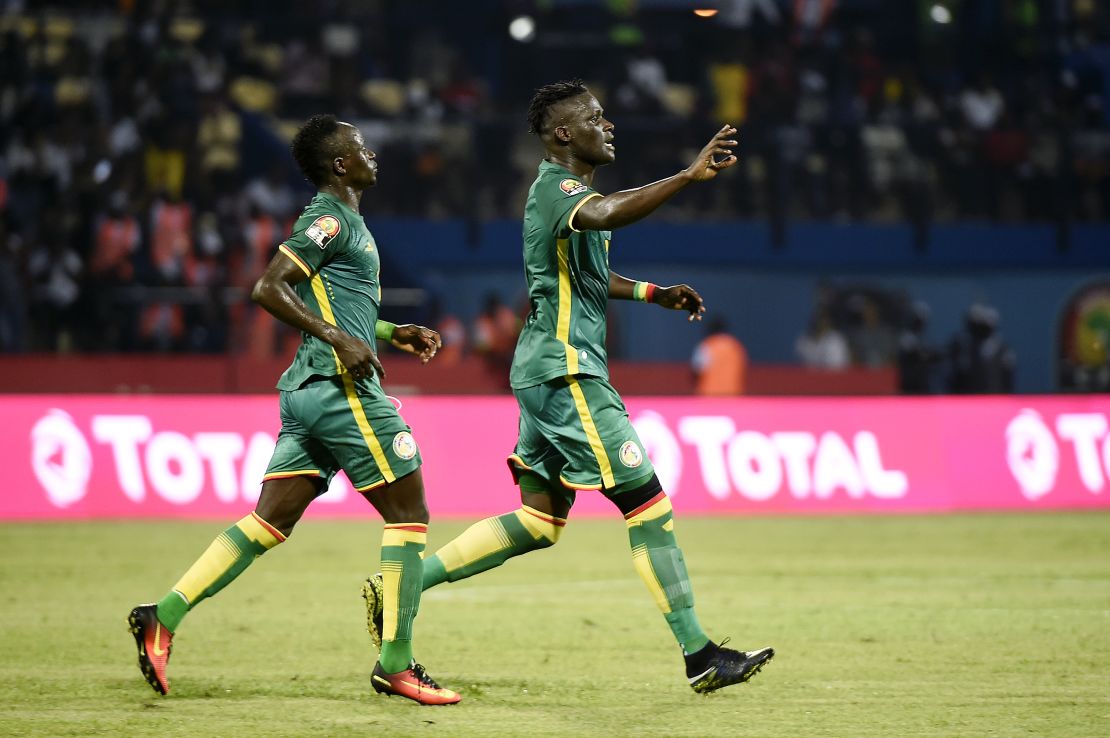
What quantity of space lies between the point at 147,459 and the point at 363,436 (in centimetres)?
926

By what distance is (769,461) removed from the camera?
1630 cm

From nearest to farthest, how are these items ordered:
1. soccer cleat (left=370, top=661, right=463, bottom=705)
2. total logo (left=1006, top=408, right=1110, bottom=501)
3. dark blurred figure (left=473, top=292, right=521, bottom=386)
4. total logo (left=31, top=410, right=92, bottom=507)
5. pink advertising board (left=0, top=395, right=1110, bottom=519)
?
soccer cleat (left=370, top=661, right=463, bottom=705)
total logo (left=31, top=410, right=92, bottom=507)
pink advertising board (left=0, top=395, right=1110, bottom=519)
total logo (left=1006, top=408, right=1110, bottom=501)
dark blurred figure (left=473, top=292, right=521, bottom=386)

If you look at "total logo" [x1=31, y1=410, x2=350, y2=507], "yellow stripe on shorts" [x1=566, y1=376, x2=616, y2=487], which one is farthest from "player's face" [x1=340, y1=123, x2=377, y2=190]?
"total logo" [x1=31, y1=410, x2=350, y2=507]

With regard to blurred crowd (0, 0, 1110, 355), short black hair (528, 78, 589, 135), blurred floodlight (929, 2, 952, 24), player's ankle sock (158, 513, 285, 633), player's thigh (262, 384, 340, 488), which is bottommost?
player's ankle sock (158, 513, 285, 633)

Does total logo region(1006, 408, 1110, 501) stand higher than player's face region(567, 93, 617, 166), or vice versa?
player's face region(567, 93, 617, 166)

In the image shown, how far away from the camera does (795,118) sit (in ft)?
81.5

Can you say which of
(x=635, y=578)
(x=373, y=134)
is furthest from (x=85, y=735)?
(x=373, y=134)

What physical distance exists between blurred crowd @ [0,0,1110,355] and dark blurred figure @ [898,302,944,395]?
151 inches

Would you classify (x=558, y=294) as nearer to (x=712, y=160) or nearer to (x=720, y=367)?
(x=712, y=160)

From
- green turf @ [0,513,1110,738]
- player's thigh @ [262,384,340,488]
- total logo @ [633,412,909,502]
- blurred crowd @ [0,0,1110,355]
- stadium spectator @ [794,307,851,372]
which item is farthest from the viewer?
stadium spectator @ [794,307,851,372]

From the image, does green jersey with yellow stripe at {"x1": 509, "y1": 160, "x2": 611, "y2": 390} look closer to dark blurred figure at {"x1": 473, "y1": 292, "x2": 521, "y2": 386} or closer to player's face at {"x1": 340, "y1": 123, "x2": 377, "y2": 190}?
player's face at {"x1": 340, "y1": 123, "x2": 377, "y2": 190}

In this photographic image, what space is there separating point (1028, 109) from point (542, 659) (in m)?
20.1

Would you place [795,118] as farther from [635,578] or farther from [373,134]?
[635,578]

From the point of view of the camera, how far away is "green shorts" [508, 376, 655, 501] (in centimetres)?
657
